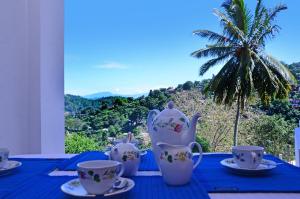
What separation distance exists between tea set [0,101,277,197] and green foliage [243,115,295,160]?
7188 mm

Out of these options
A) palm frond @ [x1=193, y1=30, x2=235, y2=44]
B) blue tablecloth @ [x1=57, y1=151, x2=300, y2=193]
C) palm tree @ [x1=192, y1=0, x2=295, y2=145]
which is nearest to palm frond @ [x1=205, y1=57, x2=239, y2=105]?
palm tree @ [x1=192, y1=0, x2=295, y2=145]

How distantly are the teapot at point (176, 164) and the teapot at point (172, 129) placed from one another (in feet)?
0.29

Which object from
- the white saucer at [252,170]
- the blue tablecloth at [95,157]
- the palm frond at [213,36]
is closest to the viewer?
the white saucer at [252,170]

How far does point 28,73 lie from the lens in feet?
7.61

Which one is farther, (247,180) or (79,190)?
(247,180)

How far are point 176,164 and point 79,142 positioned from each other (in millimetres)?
4801

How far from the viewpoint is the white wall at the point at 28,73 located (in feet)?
7.26

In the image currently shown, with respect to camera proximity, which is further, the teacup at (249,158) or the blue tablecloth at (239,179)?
the teacup at (249,158)

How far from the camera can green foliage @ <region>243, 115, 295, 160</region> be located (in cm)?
783

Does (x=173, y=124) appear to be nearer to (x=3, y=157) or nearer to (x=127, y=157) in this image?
(x=127, y=157)

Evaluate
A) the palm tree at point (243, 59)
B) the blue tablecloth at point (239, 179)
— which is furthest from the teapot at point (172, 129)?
the palm tree at point (243, 59)

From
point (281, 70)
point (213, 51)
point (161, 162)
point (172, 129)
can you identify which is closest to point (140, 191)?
point (161, 162)

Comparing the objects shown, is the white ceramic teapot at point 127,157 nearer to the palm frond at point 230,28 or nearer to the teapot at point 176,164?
the teapot at point 176,164

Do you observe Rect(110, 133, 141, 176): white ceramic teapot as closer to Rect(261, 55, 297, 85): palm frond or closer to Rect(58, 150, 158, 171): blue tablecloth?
Rect(58, 150, 158, 171): blue tablecloth
